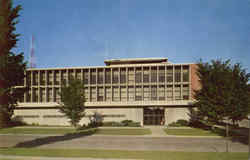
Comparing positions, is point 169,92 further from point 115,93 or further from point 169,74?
point 115,93

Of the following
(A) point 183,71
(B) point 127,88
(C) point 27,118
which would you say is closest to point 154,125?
(B) point 127,88

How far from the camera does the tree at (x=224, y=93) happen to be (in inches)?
918

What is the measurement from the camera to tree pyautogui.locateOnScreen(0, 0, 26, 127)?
14.1 metres

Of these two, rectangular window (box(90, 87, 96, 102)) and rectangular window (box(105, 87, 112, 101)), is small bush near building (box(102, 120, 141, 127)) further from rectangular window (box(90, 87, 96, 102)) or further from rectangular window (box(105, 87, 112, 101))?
rectangular window (box(90, 87, 96, 102))

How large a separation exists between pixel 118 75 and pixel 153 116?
45.3 feet

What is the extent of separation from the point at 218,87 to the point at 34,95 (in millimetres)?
45679

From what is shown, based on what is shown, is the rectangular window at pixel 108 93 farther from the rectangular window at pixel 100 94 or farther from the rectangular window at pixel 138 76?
the rectangular window at pixel 138 76

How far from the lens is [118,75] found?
4828 centimetres

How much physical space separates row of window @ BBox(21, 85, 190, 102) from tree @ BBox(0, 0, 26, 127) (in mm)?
31482

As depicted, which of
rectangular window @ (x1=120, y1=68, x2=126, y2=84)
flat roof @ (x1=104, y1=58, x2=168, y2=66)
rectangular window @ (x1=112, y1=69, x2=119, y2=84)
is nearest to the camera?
rectangular window @ (x1=120, y1=68, x2=126, y2=84)

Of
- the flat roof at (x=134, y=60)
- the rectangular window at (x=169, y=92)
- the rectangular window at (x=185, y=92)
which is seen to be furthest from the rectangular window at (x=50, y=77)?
the rectangular window at (x=185, y=92)

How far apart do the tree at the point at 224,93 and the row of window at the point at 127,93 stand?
1907cm

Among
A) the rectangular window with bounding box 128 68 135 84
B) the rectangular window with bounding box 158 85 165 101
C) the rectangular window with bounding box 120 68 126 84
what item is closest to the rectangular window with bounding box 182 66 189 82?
the rectangular window with bounding box 158 85 165 101

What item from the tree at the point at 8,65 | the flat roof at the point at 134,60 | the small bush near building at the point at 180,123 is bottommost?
the small bush near building at the point at 180,123
